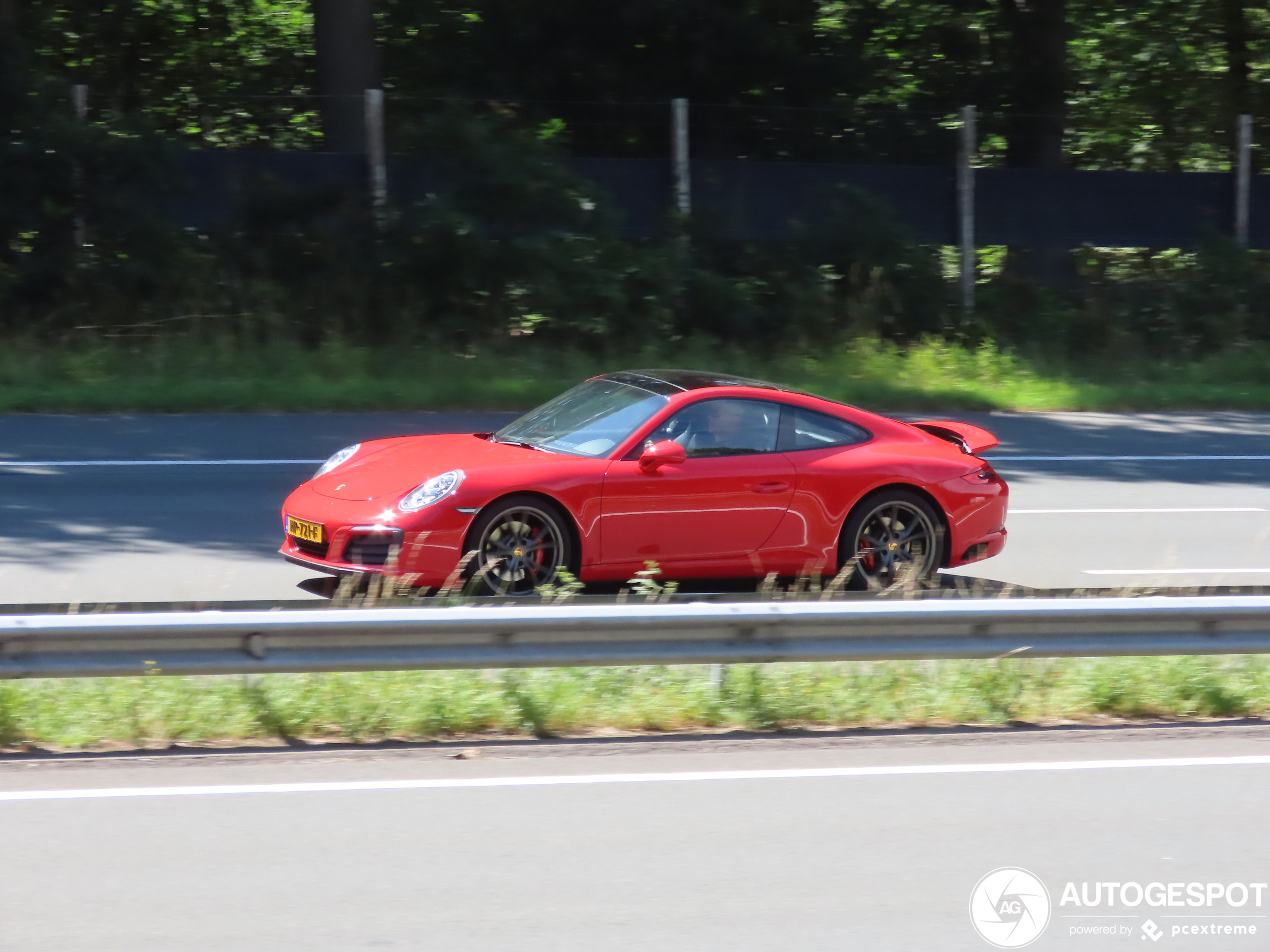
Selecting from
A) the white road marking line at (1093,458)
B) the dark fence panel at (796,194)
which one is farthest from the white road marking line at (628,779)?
the dark fence panel at (796,194)

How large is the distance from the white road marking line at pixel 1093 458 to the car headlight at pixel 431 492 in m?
7.10

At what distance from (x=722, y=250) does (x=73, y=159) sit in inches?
333

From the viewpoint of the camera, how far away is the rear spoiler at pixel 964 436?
9.05 metres

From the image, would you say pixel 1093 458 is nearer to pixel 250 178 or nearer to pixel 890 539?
pixel 890 539

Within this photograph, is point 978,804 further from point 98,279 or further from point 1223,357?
point 1223,357

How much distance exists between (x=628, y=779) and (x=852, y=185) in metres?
17.3

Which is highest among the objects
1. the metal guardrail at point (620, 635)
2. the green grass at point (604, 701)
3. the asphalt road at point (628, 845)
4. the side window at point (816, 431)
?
the side window at point (816, 431)

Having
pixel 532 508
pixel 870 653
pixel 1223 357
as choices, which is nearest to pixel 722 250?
pixel 1223 357

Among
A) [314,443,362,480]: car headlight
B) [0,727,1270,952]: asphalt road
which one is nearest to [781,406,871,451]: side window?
[314,443,362,480]: car headlight

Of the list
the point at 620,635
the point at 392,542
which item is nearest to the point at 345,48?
the point at 392,542

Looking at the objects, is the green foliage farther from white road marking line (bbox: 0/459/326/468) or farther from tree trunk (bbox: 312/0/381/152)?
white road marking line (bbox: 0/459/326/468)

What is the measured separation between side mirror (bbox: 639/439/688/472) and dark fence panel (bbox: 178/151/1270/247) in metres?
12.3

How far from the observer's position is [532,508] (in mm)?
7867

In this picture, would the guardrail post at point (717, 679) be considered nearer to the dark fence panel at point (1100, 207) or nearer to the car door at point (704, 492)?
the car door at point (704, 492)
